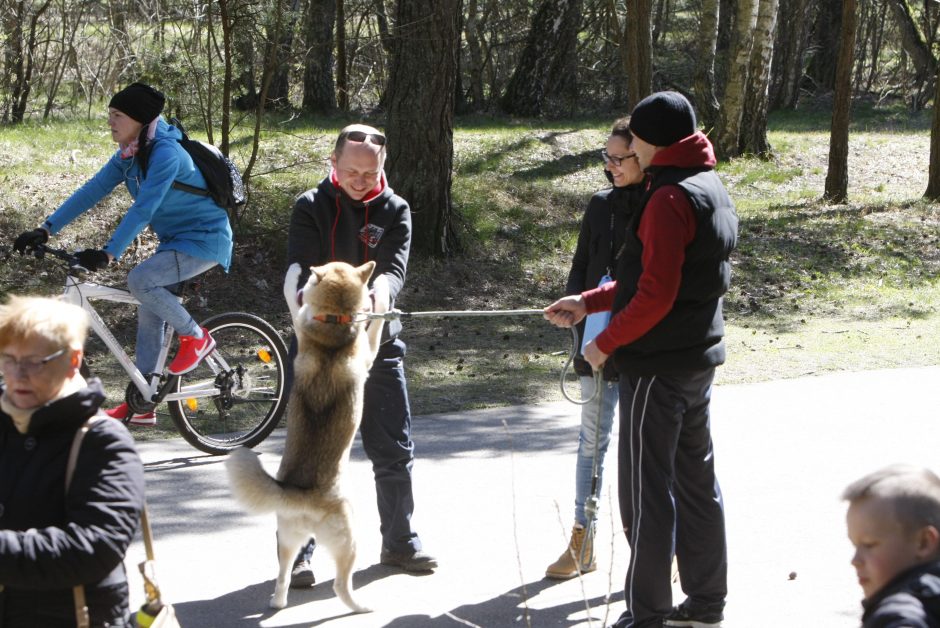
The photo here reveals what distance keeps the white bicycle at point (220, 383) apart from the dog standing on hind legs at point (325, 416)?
2.39 meters

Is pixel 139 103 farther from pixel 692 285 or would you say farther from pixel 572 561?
pixel 692 285

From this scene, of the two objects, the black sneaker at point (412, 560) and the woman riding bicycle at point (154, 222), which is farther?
the woman riding bicycle at point (154, 222)

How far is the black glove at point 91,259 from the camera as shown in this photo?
256 inches

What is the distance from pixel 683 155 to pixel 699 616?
1959mm

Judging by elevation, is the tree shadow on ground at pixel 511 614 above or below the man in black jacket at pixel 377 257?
below

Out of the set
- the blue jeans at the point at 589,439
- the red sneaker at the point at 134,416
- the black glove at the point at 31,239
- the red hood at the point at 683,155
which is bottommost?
the red sneaker at the point at 134,416

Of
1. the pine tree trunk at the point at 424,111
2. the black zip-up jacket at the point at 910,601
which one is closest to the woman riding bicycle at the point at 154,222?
the black zip-up jacket at the point at 910,601

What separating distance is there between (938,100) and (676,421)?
1587 cm

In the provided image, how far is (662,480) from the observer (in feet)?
14.2

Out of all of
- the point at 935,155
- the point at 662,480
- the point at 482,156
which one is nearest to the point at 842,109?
the point at 935,155

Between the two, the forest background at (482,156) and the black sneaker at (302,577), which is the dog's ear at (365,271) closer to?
the black sneaker at (302,577)

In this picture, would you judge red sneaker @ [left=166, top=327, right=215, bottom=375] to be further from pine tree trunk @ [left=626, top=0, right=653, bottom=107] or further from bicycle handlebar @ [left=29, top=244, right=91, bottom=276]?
pine tree trunk @ [left=626, top=0, right=653, bottom=107]

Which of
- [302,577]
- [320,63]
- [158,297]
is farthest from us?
[320,63]

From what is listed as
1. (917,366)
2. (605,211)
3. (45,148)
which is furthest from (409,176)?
(605,211)
